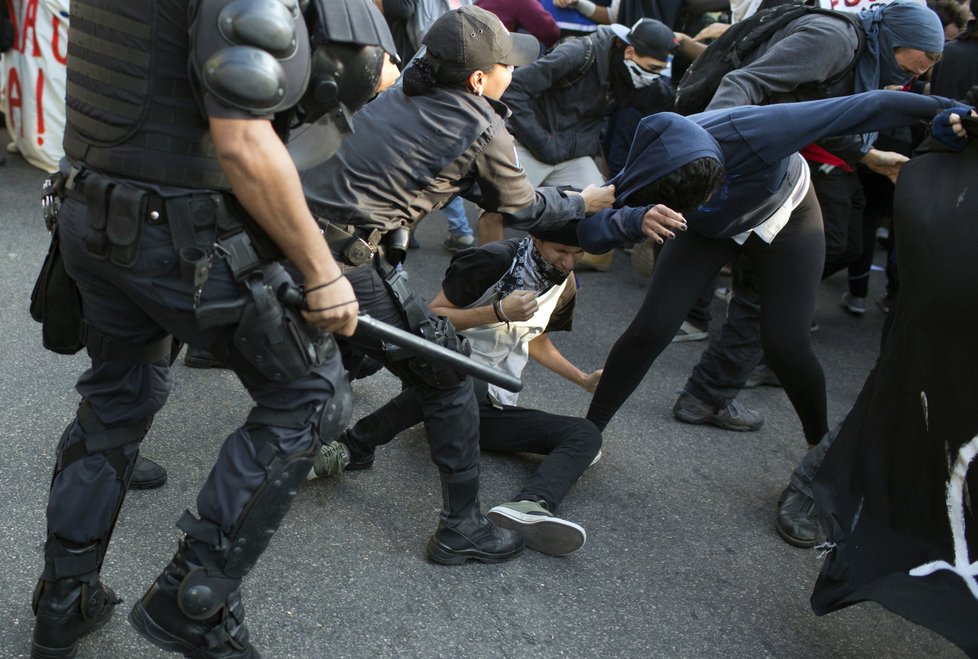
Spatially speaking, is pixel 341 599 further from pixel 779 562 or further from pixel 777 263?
pixel 777 263

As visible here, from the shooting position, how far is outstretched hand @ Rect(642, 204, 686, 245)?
2787 millimetres

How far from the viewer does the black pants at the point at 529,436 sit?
3.06m

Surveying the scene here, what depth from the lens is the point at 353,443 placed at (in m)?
3.12

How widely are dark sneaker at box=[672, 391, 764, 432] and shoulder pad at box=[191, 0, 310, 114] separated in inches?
102

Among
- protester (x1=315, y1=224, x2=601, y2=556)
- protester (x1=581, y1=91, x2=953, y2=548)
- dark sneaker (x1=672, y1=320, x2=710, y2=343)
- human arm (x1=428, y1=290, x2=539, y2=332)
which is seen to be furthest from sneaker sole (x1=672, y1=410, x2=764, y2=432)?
human arm (x1=428, y1=290, x2=539, y2=332)

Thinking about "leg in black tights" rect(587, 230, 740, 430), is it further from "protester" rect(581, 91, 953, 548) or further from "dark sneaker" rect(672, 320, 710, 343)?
"dark sneaker" rect(672, 320, 710, 343)

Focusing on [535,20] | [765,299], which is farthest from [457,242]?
[765,299]

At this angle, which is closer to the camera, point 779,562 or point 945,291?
point 945,291

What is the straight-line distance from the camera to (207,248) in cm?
184

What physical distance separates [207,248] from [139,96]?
0.99 ft

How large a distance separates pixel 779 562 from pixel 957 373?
0.95m

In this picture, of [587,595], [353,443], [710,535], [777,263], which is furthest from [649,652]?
[777,263]

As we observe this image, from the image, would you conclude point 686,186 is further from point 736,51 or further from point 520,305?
point 736,51

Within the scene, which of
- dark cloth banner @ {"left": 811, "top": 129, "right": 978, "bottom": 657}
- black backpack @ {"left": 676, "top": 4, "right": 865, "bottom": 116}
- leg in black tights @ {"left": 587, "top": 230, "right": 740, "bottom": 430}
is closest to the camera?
dark cloth banner @ {"left": 811, "top": 129, "right": 978, "bottom": 657}
